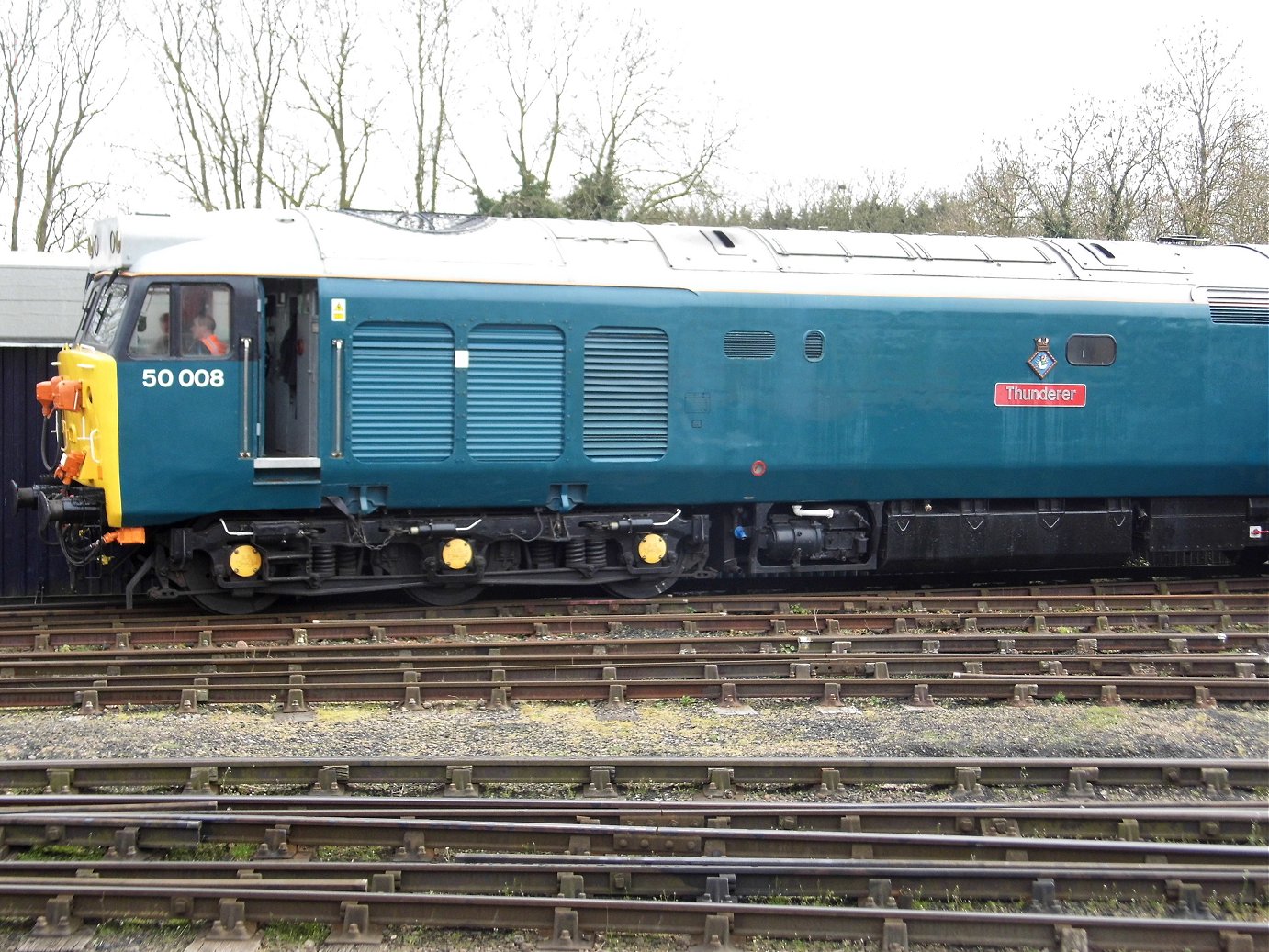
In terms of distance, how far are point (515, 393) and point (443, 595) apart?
2118mm

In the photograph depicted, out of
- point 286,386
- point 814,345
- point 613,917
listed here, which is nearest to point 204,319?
point 286,386

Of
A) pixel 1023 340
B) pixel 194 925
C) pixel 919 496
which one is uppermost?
pixel 1023 340

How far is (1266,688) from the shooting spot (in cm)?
898

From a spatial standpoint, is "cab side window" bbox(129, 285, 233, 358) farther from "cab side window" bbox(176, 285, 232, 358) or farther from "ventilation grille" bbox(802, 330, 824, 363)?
"ventilation grille" bbox(802, 330, 824, 363)

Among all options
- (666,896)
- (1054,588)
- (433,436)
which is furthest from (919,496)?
(666,896)

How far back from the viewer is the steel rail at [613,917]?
5.34 meters

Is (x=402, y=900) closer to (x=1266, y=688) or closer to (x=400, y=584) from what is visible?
(x=400, y=584)

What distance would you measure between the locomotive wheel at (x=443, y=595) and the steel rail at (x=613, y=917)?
610 cm

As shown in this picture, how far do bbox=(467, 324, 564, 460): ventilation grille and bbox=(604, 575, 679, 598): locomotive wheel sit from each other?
165cm

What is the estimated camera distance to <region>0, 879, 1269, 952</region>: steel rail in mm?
5344

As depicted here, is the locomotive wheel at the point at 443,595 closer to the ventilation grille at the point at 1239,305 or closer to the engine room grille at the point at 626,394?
the engine room grille at the point at 626,394

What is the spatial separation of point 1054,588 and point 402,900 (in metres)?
9.20

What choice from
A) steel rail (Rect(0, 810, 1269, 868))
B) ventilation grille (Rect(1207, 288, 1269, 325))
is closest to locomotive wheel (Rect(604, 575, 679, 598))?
steel rail (Rect(0, 810, 1269, 868))

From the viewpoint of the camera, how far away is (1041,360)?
497 inches
